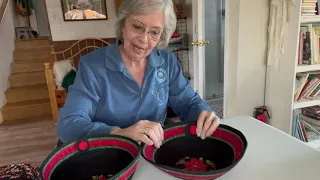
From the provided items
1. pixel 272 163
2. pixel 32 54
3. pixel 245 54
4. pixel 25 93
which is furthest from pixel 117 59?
pixel 32 54

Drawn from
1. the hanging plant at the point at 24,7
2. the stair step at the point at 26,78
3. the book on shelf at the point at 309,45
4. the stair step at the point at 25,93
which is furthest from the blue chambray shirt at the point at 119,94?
the hanging plant at the point at 24,7

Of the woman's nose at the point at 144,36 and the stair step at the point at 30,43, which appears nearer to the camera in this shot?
the woman's nose at the point at 144,36

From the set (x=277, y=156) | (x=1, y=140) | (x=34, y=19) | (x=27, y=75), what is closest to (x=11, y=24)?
(x=27, y=75)

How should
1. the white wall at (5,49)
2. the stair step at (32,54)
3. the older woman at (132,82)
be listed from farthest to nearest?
1. the stair step at (32,54)
2. the white wall at (5,49)
3. the older woman at (132,82)

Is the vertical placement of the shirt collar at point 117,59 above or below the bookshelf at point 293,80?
above

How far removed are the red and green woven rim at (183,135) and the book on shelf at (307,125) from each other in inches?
63.3

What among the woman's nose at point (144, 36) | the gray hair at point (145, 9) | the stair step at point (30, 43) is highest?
the gray hair at point (145, 9)

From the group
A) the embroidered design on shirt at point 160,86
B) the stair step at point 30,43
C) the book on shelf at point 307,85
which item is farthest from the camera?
the stair step at point 30,43

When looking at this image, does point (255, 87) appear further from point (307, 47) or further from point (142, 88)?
point (142, 88)

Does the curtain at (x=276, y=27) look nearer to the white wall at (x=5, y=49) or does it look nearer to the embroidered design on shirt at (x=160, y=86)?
the embroidered design on shirt at (x=160, y=86)

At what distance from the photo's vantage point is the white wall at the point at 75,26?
3.30m

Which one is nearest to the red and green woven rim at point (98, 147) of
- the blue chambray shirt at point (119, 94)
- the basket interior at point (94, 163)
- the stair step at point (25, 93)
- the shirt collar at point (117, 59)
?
the basket interior at point (94, 163)

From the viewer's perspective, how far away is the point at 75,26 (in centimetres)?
340

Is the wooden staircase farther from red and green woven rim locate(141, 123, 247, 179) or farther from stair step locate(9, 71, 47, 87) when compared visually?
red and green woven rim locate(141, 123, 247, 179)
